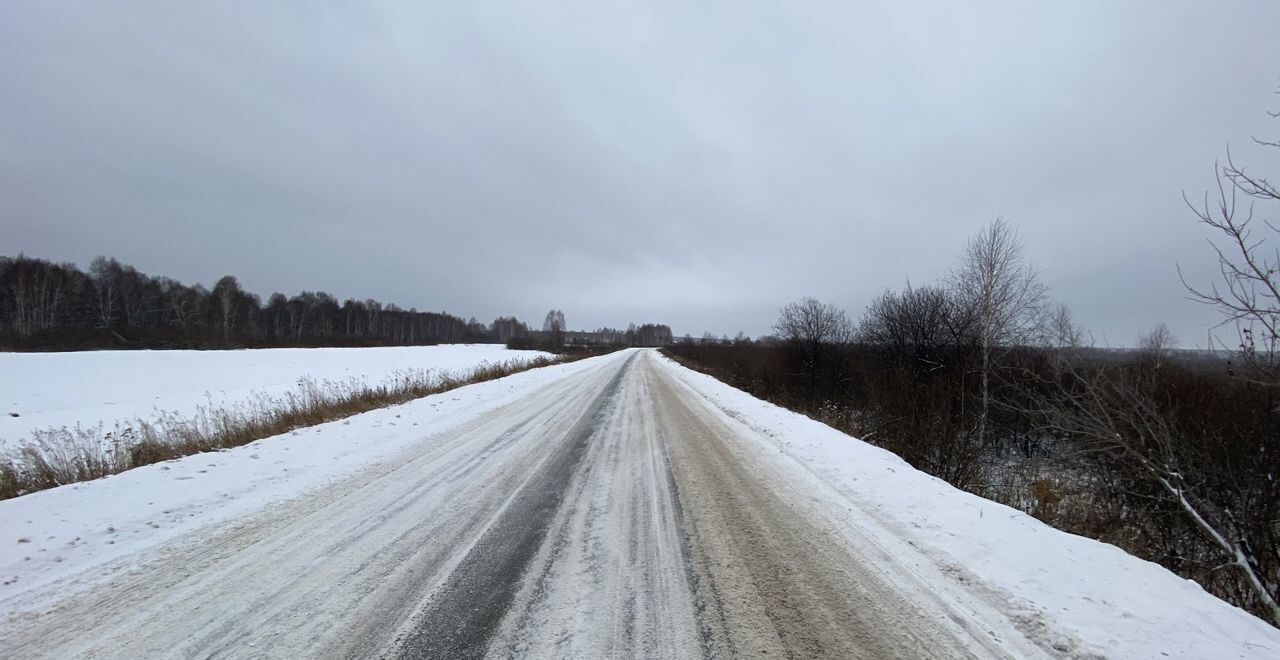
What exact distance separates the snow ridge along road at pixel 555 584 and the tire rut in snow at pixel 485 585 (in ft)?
0.05

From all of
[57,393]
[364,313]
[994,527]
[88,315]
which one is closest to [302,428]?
[994,527]

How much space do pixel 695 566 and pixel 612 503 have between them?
1596 millimetres

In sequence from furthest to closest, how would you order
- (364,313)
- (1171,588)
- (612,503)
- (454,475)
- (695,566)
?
(364,313), (454,475), (612,503), (695,566), (1171,588)

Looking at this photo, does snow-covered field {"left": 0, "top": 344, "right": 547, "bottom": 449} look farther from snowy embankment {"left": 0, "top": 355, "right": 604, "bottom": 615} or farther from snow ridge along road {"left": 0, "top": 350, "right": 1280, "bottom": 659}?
snow ridge along road {"left": 0, "top": 350, "right": 1280, "bottom": 659}

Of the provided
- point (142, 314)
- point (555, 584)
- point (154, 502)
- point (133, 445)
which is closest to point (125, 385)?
point (133, 445)

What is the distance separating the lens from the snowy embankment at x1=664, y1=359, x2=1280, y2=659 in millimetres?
2592

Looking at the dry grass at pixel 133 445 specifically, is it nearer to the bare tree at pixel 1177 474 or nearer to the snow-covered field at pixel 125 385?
the snow-covered field at pixel 125 385

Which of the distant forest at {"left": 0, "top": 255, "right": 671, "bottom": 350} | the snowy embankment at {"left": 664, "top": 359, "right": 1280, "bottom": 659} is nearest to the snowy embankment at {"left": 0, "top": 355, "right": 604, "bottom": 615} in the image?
the snowy embankment at {"left": 664, "top": 359, "right": 1280, "bottom": 659}

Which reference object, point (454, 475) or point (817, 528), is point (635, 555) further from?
point (454, 475)

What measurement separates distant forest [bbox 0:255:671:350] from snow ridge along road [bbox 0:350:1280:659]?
209 feet

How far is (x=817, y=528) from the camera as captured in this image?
421cm

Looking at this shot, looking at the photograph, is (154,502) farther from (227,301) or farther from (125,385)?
(227,301)

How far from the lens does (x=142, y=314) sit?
202 feet

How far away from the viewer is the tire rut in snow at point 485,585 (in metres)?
2.41
